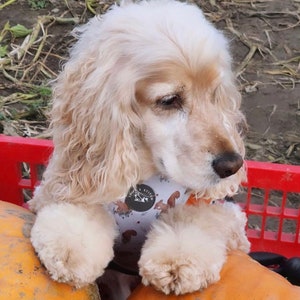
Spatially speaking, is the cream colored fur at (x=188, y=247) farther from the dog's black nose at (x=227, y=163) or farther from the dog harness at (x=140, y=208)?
the dog's black nose at (x=227, y=163)

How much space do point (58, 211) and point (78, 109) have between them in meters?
0.26

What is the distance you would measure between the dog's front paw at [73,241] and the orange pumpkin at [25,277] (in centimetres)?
2

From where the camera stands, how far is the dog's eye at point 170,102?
5.75 ft

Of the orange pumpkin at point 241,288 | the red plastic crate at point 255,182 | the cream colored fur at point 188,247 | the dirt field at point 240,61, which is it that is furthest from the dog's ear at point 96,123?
the dirt field at point 240,61

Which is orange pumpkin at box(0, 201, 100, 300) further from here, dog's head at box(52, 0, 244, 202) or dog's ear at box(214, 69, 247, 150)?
dog's ear at box(214, 69, 247, 150)

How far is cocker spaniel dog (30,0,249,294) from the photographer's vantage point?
5.71 ft

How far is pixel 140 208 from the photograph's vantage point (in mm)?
1975

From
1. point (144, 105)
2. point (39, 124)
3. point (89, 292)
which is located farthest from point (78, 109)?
point (39, 124)

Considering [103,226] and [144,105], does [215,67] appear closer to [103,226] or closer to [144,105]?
[144,105]

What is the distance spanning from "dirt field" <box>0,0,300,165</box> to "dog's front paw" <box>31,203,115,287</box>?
110 centimetres

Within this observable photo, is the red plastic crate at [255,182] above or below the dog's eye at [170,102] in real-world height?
below

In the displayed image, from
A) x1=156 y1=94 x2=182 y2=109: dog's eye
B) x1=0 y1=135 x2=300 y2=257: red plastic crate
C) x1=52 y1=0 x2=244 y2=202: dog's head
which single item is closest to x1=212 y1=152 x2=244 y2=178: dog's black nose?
x1=52 y1=0 x2=244 y2=202: dog's head

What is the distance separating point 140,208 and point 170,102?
1.14 ft

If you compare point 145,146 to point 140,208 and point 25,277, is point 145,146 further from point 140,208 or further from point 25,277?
point 25,277
